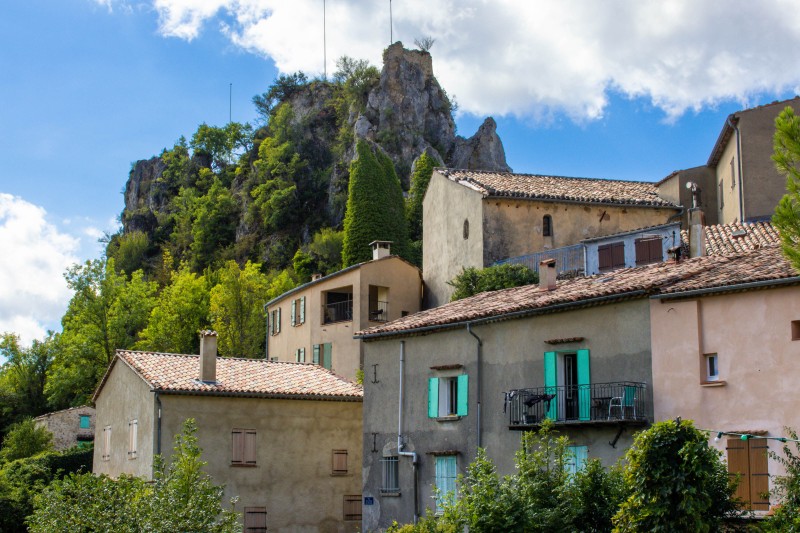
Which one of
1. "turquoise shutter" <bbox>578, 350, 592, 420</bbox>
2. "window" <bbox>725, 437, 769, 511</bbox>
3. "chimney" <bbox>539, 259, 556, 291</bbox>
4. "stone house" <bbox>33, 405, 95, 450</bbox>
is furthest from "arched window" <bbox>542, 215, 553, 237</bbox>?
"stone house" <bbox>33, 405, 95, 450</bbox>

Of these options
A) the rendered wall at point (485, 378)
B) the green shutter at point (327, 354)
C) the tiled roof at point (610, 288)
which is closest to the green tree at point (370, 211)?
the green shutter at point (327, 354)

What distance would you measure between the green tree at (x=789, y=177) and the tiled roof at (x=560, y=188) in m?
26.9

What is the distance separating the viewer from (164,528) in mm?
21797

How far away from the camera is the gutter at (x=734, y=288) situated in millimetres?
23016

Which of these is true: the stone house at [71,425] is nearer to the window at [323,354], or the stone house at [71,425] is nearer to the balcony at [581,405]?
the window at [323,354]

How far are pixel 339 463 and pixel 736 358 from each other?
60.6ft

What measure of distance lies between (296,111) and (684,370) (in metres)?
94.1

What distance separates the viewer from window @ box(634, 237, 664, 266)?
39.9 meters

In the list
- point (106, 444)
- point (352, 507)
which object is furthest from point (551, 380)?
point (106, 444)

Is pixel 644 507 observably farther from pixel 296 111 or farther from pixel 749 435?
pixel 296 111

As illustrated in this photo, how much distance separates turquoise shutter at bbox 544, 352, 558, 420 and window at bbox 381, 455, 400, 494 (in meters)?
6.93

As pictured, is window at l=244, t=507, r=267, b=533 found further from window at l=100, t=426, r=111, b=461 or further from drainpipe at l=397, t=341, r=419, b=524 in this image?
window at l=100, t=426, r=111, b=461

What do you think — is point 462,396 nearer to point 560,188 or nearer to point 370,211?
point 560,188

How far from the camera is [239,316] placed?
66.9 m
